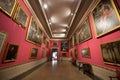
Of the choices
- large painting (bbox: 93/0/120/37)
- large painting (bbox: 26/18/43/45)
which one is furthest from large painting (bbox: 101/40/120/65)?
large painting (bbox: 26/18/43/45)

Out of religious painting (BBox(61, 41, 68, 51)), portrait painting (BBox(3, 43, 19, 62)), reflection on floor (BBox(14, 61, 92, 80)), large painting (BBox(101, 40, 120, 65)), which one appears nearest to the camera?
large painting (BBox(101, 40, 120, 65))

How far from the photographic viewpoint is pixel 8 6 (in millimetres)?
2709

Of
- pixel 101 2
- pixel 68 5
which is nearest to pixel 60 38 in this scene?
pixel 68 5

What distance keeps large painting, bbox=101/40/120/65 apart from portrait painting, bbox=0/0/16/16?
523 cm

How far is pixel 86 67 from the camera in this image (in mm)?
4480

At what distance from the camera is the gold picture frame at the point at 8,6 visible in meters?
2.42

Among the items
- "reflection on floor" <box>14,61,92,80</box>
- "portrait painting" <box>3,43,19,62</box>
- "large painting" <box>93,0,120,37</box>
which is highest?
"large painting" <box>93,0,120,37</box>

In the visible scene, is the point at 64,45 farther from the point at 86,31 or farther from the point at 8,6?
the point at 8,6

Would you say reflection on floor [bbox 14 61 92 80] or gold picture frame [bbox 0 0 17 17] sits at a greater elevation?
gold picture frame [bbox 0 0 17 17]

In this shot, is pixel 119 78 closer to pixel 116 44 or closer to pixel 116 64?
pixel 116 64

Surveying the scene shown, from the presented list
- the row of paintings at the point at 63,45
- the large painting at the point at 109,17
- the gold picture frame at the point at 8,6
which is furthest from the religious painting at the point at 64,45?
the gold picture frame at the point at 8,6

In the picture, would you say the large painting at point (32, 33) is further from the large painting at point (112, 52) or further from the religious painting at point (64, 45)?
the religious painting at point (64, 45)

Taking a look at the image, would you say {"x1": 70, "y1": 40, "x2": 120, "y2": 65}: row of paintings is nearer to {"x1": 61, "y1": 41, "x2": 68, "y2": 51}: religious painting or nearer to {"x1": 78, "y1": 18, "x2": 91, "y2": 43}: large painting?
{"x1": 78, "y1": 18, "x2": 91, "y2": 43}: large painting

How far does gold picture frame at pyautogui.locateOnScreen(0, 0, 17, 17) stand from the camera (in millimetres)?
2416
